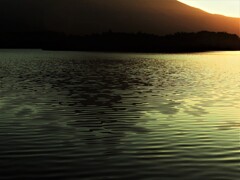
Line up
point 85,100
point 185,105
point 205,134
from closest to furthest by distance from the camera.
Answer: point 205,134 < point 185,105 < point 85,100

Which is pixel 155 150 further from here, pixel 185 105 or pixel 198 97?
pixel 198 97

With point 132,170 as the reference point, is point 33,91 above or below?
below

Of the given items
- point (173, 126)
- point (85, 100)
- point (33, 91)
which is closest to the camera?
point (173, 126)

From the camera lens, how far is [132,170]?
60.1ft

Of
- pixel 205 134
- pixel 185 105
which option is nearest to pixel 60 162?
pixel 205 134

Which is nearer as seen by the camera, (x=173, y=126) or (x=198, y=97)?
(x=173, y=126)

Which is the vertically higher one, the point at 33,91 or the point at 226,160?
the point at 226,160

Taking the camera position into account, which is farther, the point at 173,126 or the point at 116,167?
the point at 173,126

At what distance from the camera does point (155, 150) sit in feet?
71.5

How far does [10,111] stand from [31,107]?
3.06 meters

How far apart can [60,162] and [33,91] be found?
112 feet

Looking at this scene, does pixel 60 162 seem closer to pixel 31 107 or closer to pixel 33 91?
pixel 31 107

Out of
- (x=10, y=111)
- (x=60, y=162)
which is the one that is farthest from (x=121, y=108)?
(x=60, y=162)

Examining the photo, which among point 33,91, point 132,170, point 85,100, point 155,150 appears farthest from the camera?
point 33,91
